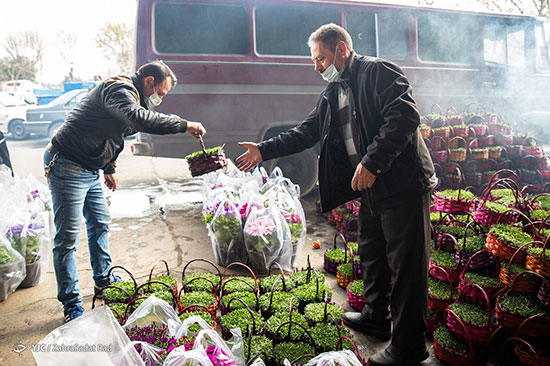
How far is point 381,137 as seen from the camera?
2.07 m

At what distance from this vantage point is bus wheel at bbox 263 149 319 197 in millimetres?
6020

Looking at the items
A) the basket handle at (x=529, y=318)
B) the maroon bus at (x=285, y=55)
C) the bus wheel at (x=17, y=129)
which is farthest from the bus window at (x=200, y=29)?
the bus wheel at (x=17, y=129)

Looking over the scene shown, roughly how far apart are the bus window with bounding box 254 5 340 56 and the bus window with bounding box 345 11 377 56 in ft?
1.14

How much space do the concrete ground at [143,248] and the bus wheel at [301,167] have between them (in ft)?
1.08

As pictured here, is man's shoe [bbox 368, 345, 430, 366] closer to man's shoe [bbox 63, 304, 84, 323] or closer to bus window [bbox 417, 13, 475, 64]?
man's shoe [bbox 63, 304, 84, 323]

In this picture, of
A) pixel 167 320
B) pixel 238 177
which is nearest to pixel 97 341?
pixel 167 320

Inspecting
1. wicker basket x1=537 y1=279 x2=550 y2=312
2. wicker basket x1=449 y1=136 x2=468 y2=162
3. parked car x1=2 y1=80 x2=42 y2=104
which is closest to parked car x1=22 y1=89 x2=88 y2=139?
parked car x1=2 y1=80 x2=42 y2=104

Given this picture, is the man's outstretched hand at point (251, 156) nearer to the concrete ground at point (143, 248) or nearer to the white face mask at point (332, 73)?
the white face mask at point (332, 73)

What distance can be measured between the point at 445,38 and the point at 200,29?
4.12 m

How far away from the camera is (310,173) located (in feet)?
19.9

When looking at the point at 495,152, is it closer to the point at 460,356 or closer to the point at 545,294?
the point at 545,294

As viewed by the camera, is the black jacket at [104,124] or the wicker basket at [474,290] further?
the black jacket at [104,124]

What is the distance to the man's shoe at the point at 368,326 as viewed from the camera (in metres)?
2.66

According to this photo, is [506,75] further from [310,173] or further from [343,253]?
[343,253]
